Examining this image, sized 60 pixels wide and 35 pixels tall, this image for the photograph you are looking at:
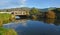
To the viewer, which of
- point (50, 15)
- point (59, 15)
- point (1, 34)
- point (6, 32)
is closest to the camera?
point (1, 34)

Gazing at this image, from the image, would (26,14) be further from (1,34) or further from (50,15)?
(1,34)

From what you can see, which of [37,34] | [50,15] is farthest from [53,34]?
[50,15]

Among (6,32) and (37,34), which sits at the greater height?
(6,32)

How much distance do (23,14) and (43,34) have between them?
75505 millimetres

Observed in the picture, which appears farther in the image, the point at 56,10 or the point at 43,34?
the point at 56,10

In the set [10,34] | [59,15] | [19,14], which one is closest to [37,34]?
[10,34]

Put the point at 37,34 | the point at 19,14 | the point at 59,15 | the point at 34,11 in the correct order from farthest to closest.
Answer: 1. the point at 34,11
2. the point at 19,14
3. the point at 59,15
4. the point at 37,34

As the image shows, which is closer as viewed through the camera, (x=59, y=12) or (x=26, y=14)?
(x=59, y=12)

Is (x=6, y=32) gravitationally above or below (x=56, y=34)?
above

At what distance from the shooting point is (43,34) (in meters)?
32.3

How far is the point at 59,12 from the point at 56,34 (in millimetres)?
68673

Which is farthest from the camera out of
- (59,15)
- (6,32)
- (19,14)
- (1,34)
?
(19,14)

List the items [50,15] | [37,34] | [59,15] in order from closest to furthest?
[37,34], [50,15], [59,15]

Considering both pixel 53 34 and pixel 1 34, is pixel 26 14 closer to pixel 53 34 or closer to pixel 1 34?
pixel 53 34
